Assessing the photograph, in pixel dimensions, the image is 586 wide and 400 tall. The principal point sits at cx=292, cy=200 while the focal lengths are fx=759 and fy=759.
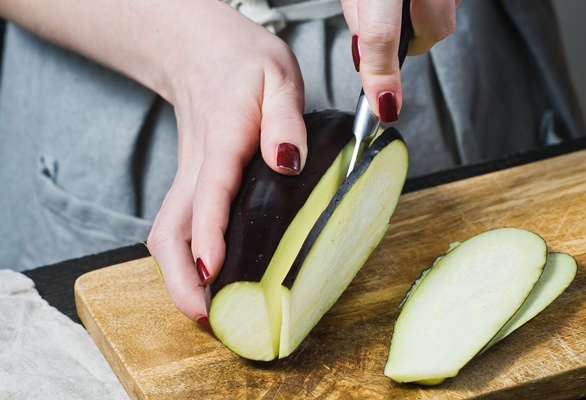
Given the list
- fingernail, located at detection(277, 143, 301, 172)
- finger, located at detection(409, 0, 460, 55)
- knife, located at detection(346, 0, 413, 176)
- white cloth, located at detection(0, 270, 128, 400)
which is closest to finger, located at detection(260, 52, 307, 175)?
fingernail, located at detection(277, 143, 301, 172)

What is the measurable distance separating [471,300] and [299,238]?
28cm

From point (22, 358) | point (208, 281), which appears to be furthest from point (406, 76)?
point (22, 358)

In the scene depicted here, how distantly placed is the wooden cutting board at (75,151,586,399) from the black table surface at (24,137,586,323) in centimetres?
9

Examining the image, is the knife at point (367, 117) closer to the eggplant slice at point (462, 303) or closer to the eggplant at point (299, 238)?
the eggplant at point (299, 238)

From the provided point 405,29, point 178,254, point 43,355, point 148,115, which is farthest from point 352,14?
point 43,355

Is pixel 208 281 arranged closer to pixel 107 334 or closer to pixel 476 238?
pixel 107 334

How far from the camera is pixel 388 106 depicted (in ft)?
3.89

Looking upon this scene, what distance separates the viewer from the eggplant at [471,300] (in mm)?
1071

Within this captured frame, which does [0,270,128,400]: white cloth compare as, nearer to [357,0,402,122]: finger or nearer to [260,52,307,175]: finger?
[260,52,307,175]: finger

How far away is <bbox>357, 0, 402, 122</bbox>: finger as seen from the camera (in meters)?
1.12

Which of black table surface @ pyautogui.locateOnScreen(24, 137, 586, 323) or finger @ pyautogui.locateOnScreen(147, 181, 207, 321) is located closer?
finger @ pyautogui.locateOnScreen(147, 181, 207, 321)

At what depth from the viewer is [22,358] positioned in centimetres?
120

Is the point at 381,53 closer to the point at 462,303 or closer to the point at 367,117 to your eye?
the point at 367,117

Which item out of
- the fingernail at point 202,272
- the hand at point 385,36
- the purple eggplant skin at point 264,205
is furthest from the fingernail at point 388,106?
the fingernail at point 202,272
